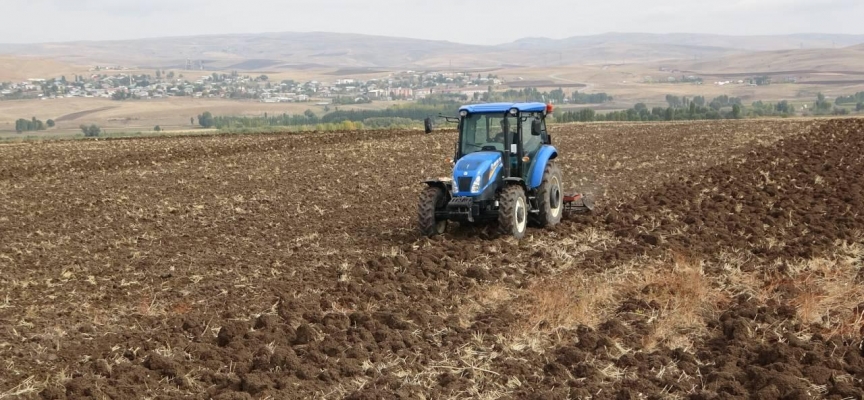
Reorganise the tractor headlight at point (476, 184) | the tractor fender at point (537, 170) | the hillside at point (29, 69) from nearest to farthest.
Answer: the tractor headlight at point (476, 184) → the tractor fender at point (537, 170) → the hillside at point (29, 69)

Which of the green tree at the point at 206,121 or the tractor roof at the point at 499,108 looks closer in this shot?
the tractor roof at the point at 499,108

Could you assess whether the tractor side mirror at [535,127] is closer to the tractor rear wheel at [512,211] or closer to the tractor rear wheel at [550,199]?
the tractor rear wheel at [512,211]

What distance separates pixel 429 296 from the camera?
9.43 meters

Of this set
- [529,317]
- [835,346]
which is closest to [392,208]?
[529,317]

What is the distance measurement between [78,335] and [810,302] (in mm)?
7256

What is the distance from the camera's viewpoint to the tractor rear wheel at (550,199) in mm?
12836

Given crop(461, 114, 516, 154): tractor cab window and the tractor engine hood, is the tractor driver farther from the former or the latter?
the tractor engine hood

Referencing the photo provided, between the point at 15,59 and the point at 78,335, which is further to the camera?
the point at 15,59

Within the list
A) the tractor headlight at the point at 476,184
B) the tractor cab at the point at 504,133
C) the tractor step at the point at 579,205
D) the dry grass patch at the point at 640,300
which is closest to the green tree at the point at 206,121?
the tractor step at the point at 579,205

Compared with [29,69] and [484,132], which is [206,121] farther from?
[29,69]

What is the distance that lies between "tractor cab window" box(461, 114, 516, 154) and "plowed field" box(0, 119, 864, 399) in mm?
1379

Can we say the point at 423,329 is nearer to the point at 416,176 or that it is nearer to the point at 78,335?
the point at 78,335

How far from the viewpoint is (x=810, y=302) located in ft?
27.2

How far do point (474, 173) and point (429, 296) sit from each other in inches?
115
